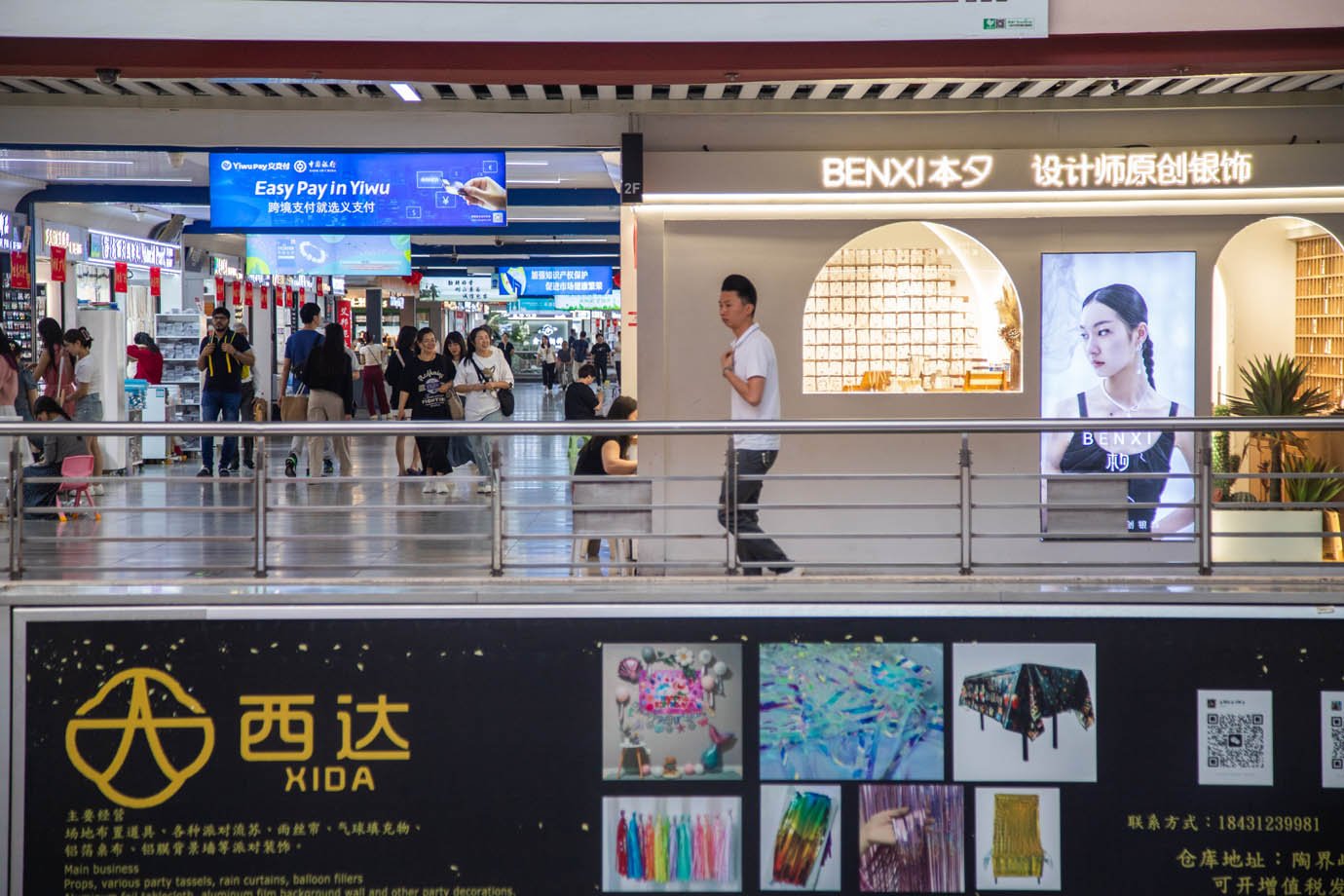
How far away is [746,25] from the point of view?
7449 millimetres

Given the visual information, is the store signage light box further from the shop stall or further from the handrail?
the handrail

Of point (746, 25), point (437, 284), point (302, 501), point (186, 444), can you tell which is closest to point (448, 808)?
point (746, 25)

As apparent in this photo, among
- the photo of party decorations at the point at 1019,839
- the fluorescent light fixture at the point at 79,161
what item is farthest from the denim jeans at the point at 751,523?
the fluorescent light fixture at the point at 79,161

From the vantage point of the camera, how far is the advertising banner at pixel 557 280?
34.2 meters

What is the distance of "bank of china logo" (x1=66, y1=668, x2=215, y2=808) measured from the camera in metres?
5.18

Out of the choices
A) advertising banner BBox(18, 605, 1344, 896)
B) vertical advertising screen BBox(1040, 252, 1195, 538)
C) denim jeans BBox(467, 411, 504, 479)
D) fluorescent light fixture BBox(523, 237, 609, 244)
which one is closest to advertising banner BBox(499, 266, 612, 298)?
fluorescent light fixture BBox(523, 237, 609, 244)

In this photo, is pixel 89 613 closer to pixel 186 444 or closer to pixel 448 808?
pixel 448 808

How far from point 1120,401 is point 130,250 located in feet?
51.9

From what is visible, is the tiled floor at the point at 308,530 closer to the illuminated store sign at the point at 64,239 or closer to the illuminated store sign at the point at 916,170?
the illuminated store sign at the point at 916,170

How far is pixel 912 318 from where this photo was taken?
1017 cm

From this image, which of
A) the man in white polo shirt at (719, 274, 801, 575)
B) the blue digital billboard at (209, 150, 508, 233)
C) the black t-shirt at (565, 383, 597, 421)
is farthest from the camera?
the black t-shirt at (565, 383, 597, 421)

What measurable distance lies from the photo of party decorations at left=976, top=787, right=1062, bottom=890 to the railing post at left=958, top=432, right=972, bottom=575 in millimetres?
850

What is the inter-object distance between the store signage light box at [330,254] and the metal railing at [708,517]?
2.42 meters

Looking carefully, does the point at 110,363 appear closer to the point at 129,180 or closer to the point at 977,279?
the point at 129,180
